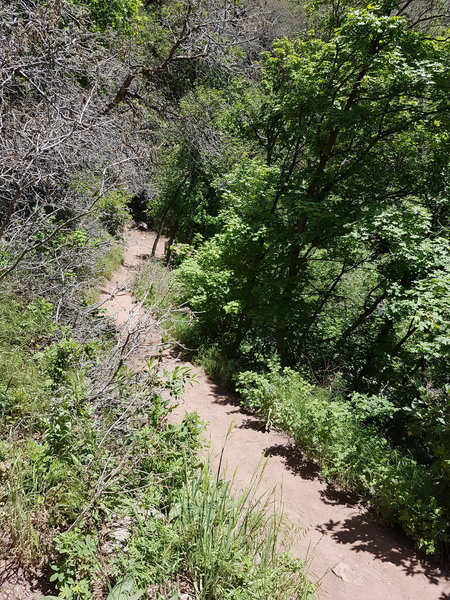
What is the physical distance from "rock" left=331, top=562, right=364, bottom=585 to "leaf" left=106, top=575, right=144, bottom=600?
1868 mm

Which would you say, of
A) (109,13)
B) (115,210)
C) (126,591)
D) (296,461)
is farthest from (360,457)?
(115,210)

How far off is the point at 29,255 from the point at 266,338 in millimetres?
5779

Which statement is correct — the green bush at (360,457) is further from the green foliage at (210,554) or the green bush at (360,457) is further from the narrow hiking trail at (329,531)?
the green foliage at (210,554)

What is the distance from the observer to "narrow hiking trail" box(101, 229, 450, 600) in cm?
318

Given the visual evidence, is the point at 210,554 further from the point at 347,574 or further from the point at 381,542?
the point at 381,542

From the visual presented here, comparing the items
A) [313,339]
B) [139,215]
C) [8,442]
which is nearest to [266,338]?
[313,339]

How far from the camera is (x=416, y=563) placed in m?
3.52

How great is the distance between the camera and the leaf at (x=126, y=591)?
211 cm

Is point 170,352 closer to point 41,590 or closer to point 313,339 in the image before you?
point 313,339

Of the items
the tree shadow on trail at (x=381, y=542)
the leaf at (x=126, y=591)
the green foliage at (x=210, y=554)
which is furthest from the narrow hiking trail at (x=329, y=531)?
the leaf at (x=126, y=591)

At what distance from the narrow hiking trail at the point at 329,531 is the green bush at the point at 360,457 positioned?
0.18 m

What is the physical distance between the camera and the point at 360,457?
4.37 m

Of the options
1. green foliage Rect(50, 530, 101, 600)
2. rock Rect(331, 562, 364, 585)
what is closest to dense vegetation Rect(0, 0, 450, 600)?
green foliage Rect(50, 530, 101, 600)

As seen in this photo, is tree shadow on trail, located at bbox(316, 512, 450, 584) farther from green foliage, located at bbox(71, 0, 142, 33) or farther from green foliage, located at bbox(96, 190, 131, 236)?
green foliage, located at bbox(71, 0, 142, 33)
